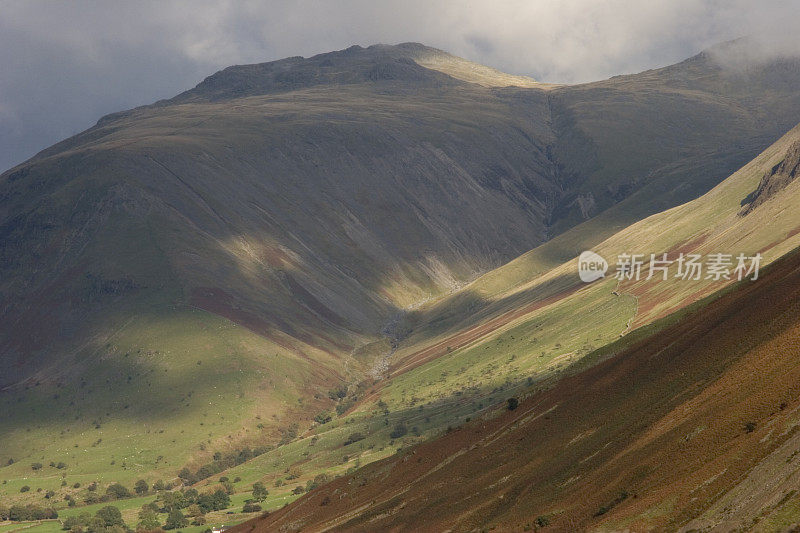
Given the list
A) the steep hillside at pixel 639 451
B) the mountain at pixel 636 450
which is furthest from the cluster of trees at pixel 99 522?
the steep hillside at pixel 639 451

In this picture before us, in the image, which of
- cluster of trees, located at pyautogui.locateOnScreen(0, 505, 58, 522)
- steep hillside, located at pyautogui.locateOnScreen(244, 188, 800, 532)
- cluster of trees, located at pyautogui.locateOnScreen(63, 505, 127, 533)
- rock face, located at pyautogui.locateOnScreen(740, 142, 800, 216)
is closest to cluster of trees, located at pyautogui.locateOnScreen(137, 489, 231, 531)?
cluster of trees, located at pyautogui.locateOnScreen(63, 505, 127, 533)

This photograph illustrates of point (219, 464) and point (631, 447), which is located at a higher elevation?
point (631, 447)

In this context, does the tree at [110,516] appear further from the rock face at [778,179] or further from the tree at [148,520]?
the rock face at [778,179]

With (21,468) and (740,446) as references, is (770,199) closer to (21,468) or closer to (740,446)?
(740,446)

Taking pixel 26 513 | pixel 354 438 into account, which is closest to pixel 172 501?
pixel 26 513

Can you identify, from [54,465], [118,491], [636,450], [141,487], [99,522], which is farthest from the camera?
[54,465]

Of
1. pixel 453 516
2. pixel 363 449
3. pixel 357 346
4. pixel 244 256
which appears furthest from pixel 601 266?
pixel 453 516

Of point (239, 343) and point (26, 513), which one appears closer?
point (26, 513)

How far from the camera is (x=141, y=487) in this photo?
110 metres

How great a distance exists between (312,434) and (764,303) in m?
89.7

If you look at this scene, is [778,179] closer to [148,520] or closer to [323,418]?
[323,418]

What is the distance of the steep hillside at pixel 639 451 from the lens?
2911 centimetres

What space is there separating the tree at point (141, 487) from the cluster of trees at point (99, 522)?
12085mm

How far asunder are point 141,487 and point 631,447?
8766cm
